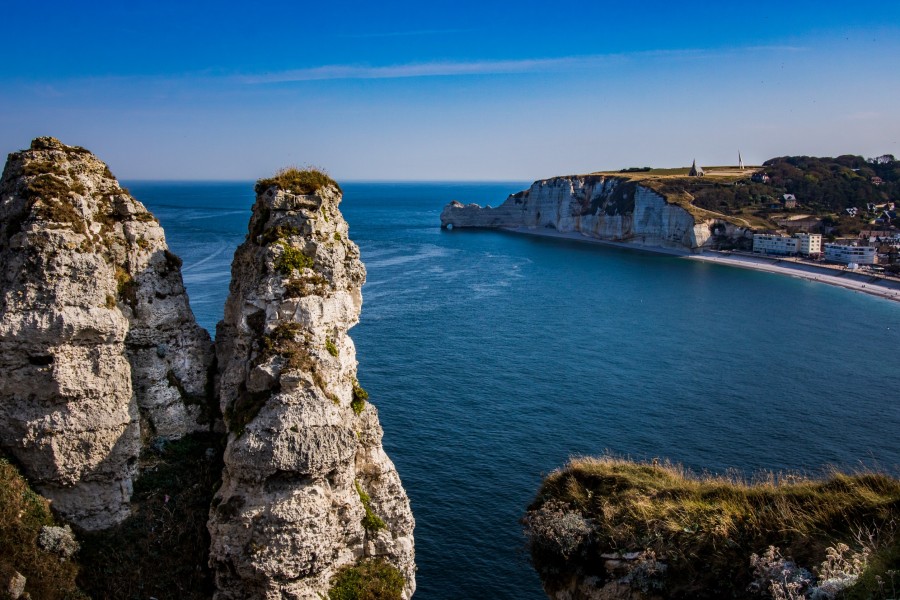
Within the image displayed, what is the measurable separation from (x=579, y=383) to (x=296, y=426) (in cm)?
3763

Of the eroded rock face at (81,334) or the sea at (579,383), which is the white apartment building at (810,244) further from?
the eroded rock face at (81,334)

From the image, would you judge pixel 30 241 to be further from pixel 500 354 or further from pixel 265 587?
pixel 500 354

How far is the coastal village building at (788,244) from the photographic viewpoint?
399ft

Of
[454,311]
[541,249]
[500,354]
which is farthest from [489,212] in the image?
[500,354]

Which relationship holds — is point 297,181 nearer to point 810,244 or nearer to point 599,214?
point 810,244

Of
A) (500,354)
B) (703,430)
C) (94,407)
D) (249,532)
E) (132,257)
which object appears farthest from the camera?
(500,354)

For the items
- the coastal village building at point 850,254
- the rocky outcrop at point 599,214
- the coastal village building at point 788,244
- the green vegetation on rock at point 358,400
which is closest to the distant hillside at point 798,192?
the rocky outcrop at point 599,214

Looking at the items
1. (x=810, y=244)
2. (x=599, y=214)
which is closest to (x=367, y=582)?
(x=810, y=244)

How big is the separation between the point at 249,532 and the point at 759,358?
55.0m

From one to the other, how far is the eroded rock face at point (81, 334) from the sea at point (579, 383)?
44.3ft

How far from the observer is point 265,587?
56.0 feet

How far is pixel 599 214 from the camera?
15962cm

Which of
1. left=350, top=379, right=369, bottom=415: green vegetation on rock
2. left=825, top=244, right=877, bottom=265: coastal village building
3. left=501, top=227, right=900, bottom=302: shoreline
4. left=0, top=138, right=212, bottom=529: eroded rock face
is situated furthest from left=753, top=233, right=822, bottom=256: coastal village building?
left=0, top=138, right=212, bottom=529: eroded rock face

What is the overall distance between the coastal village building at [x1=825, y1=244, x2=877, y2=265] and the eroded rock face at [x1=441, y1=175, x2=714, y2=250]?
23.1m
